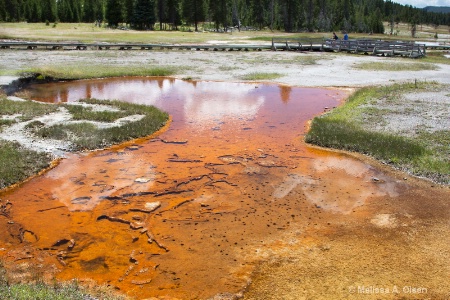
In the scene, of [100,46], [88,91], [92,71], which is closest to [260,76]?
[88,91]

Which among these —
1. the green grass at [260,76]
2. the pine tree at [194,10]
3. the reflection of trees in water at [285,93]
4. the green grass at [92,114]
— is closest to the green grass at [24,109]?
the green grass at [92,114]

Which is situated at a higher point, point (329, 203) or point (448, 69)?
point (448, 69)

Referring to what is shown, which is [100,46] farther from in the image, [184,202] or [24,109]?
[184,202]

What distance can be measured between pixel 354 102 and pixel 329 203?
1368 centimetres

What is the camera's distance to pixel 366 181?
13188 mm

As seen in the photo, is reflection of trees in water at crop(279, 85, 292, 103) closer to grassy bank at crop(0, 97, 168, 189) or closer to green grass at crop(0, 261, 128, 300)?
grassy bank at crop(0, 97, 168, 189)

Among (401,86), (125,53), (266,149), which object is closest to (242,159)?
(266,149)

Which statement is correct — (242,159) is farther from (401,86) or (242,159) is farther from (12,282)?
(401,86)

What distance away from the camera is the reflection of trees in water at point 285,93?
26.5 meters

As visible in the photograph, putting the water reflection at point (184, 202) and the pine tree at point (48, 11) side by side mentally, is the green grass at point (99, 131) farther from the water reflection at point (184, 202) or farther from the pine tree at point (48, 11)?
the pine tree at point (48, 11)

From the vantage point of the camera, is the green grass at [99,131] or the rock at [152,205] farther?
the green grass at [99,131]

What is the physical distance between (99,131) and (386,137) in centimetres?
1152

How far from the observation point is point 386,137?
54.2 ft

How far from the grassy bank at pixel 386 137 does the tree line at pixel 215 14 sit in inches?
3153
